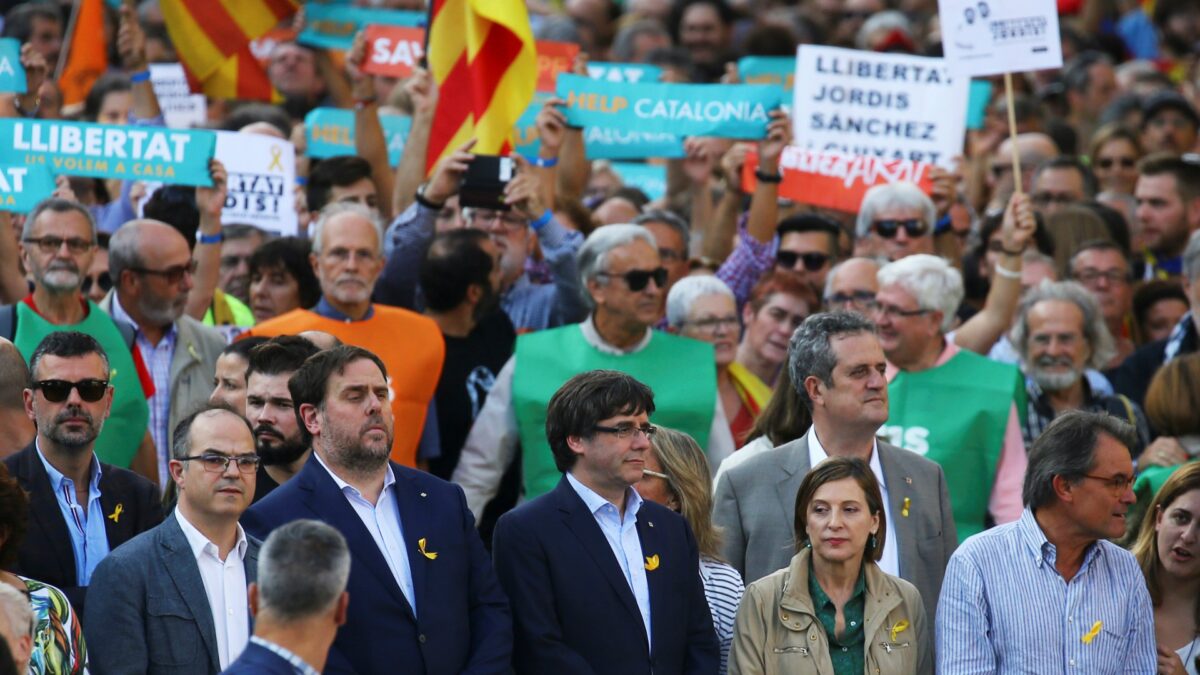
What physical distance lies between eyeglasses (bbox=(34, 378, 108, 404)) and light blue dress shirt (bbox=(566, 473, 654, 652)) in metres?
1.79

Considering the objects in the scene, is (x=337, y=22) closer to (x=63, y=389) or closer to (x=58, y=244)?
(x=58, y=244)

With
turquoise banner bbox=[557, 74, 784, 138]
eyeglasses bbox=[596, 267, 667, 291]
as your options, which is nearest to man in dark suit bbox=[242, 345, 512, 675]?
eyeglasses bbox=[596, 267, 667, 291]

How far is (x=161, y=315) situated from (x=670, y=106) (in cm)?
359

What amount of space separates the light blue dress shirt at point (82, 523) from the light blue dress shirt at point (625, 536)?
5.62 ft

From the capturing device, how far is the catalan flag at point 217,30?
39.3 ft

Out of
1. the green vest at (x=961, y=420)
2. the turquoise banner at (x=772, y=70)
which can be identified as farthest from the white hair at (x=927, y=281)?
the turquoise banner at (x=772, y=70)

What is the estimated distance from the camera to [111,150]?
988 cm

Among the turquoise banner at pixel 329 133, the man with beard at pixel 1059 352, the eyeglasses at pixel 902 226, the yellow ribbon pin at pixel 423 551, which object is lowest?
the yellow ribbon pin at pixel 423 551

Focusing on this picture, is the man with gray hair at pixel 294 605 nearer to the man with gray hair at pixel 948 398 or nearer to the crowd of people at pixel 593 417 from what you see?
the crowd of people at pixel 593 417

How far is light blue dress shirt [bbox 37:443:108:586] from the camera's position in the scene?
697 centimetres

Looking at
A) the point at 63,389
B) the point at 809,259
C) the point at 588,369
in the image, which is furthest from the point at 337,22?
the point at 63,389

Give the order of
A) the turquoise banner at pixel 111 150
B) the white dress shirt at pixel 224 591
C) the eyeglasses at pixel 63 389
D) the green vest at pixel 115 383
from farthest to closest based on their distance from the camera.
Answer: the turquoise banner at pixel 111 150
the green vest at pixel 115 383
the eyeglasses at pixel 63 389
the white dress shirt at pixel 224 591

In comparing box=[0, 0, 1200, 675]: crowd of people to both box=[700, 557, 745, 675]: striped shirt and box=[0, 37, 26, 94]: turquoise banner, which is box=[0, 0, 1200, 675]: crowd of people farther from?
box=[0, 37, 26, 94]: turquoise banner

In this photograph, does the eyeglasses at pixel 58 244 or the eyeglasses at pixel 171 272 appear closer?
the eyeglasses at pixel 58 244
